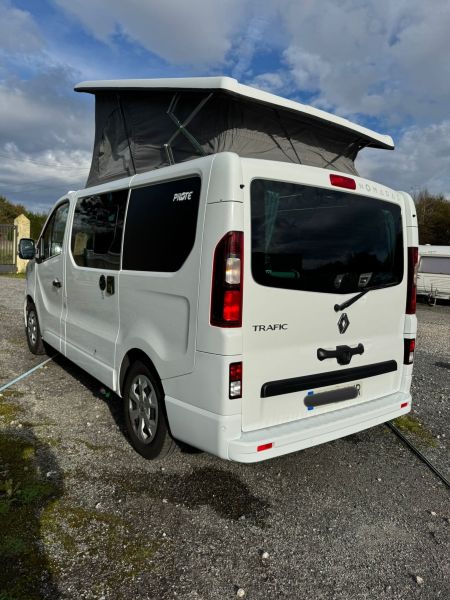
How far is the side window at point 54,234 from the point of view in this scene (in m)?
5.38

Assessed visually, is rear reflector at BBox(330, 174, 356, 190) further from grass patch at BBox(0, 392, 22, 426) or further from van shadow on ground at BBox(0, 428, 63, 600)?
grass patch at BBox(0, 392, 22, 426)

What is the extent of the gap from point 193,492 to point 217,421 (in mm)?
830

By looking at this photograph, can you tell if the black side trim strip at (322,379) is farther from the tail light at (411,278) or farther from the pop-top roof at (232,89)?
the pop-top roof at (232,89)

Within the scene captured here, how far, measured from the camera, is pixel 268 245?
2.94 m

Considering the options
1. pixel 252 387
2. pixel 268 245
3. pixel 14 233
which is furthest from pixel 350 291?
pixel 14 233

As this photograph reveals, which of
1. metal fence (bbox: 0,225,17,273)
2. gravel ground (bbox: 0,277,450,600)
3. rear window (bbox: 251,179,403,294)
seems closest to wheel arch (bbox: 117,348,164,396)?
gravel ground (bbox: 0,277,450,600)

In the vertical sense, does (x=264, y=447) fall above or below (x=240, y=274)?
below

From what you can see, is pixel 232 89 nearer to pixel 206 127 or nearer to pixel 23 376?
pixel 206 127

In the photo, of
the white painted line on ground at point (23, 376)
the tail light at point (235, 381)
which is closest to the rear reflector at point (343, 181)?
the tail light at point (235, 381)

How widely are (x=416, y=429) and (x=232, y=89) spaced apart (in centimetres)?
366

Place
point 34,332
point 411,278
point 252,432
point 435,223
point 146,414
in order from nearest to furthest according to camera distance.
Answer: point 252,432 < point 146,414 < point 411,278 < point 34,332 < point 435,223

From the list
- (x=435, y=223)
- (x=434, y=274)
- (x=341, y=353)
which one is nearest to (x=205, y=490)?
(x=341, y=353)

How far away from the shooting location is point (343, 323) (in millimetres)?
3352

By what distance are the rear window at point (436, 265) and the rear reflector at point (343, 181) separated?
18322mm
